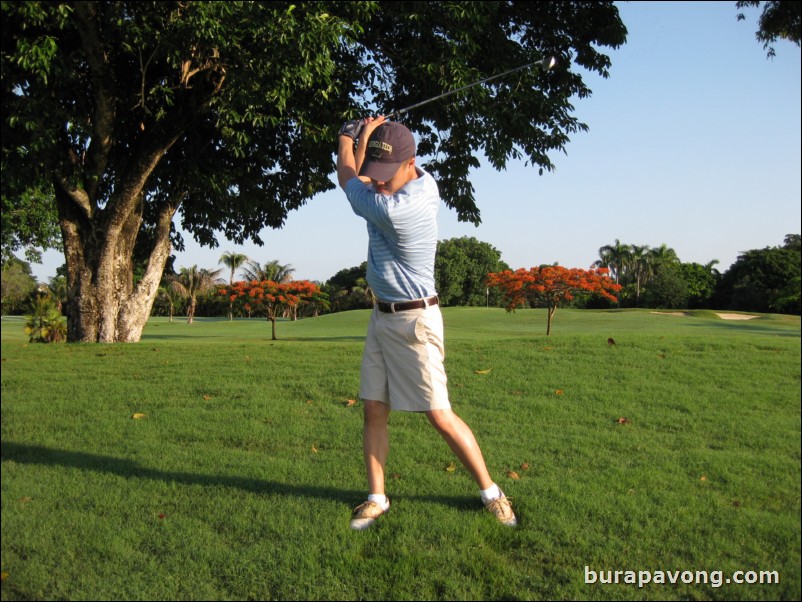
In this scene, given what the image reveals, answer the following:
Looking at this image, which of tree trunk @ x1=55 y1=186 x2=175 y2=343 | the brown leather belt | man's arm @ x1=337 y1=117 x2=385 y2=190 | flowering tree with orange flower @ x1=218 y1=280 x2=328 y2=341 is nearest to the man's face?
man's arm @ x1=337 y1=117 x2=385 y2=190

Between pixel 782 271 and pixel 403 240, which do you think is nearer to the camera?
pixel 782 271

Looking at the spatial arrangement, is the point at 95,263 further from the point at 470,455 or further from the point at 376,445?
the point at 470,455

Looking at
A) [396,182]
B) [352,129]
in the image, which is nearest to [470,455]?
[396,182]

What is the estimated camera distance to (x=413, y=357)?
3529 mm

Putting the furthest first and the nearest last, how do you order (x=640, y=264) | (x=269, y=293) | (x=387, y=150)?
(x=269, y=293)
(x=640, y=264)
(x=387, y=150)

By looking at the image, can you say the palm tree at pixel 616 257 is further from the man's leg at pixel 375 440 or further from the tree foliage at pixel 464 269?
the tree foliage at pixel 464 269

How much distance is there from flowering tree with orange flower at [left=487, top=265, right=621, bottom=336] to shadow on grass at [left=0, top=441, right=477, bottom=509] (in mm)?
13614

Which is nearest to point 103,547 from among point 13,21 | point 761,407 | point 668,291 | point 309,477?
point 309,477

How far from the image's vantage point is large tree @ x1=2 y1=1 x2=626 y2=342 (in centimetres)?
880

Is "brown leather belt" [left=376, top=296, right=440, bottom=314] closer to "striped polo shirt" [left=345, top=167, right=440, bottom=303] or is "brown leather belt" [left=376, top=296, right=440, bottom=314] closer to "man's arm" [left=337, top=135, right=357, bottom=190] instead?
"striped polo shirt" [left=345, top=167, right=440, bottom=303]

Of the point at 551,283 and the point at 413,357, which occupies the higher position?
the point at 551,283

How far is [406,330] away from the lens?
3514mm

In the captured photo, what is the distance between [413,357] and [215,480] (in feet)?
5.16

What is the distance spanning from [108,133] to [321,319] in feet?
61.2
